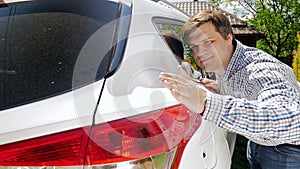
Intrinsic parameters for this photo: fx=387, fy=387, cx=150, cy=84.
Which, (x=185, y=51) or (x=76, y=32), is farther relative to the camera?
(x=185, y=51)

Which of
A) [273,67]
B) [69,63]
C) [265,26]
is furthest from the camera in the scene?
[265,26]

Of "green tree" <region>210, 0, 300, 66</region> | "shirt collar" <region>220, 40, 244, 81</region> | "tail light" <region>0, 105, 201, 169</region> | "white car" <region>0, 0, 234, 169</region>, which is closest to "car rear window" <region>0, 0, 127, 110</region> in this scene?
"white car" <region>0, 0, 234, 169</region>

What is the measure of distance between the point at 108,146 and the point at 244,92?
864 millimetres

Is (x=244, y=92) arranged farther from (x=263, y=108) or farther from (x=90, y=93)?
(x=90, y=93)

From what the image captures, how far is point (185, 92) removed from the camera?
1.40 meters

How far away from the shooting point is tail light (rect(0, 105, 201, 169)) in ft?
3.88

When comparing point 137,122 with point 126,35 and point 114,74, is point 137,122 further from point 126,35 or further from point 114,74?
point 126,35

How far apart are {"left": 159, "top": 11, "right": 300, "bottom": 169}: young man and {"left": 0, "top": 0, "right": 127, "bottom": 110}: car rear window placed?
1.00ft

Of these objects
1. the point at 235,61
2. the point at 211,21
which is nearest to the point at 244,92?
the point at 235,61

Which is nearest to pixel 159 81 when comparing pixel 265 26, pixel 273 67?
pixel 273 67

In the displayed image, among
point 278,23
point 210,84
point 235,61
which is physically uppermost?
point 235,61

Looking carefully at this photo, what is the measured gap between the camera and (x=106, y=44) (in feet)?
4.63

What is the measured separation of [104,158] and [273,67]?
2.84 feet

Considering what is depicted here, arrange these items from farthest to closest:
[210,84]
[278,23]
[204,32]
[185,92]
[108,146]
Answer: [278,23] < [210,84] < [204,32] < [185,92] < [108,146]
